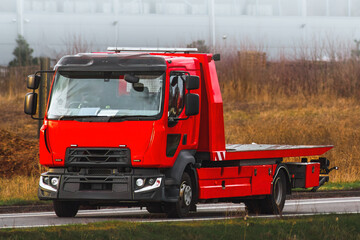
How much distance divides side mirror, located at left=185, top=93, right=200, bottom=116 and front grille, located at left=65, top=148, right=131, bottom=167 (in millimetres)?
1206

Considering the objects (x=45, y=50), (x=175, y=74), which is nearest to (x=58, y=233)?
(x=175, y=74)

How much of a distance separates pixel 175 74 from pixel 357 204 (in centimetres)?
629

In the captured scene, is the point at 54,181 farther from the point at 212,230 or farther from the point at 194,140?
the point at 212,230

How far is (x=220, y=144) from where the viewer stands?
1588 cm

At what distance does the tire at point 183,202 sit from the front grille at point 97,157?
110cm

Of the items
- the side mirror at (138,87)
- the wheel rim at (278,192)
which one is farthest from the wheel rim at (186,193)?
the wheel rim at (278,192)

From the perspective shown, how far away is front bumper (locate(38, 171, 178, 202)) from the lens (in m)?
14.0

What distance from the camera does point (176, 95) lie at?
1454 cm

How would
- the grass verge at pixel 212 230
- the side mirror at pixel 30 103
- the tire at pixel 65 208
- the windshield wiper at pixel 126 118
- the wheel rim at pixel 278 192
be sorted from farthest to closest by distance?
the wheel rim at pixel 278 192 → the tire at pixel 65 208 → the side mirror at pixel 30 103 → the windshield wiper at pixel 126 118 → the grass verge at pixel 212 230

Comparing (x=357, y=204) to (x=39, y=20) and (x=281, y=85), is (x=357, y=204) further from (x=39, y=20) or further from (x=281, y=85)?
(x=39, y=20)

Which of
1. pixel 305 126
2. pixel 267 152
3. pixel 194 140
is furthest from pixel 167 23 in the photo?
pixel 194 140

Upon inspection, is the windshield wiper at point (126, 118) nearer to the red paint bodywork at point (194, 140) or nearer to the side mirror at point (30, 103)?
the red paint bodywork at point (194, 140)

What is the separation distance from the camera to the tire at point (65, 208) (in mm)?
15203

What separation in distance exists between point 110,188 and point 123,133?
874 mm
